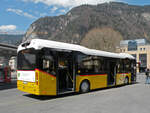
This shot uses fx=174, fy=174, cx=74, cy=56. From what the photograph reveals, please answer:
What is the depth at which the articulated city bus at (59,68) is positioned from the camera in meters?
8.51

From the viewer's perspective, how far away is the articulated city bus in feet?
27.9

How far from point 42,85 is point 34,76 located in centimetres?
59

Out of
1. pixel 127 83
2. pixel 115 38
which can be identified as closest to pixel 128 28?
pixel 115 38

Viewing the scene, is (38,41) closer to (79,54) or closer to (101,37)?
(79,54)

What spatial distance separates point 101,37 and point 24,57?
139 feet

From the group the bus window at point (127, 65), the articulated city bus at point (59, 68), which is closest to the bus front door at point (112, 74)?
the articulated city bus at point (59, 68)

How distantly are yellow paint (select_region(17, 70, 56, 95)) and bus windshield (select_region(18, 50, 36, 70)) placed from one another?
0.65m

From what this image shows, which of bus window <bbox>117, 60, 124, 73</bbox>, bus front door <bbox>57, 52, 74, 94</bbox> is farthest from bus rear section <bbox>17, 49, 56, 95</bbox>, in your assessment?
bus window <bbox>117, 60, 124, 73</bbox>

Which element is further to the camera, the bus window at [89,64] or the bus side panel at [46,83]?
the bus window at [89,64]

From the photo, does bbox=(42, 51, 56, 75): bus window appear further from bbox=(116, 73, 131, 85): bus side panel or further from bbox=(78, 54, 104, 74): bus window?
bbox=(116, 73, 131, 85): bus side panel

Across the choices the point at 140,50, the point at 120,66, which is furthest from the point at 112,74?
the point at 140,50

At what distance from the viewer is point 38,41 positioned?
8734 mm

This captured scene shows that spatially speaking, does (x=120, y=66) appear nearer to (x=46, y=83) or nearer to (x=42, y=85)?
(x=46, y=83)

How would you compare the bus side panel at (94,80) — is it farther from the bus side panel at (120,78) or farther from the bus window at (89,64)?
the bus side panel at (120,78)
